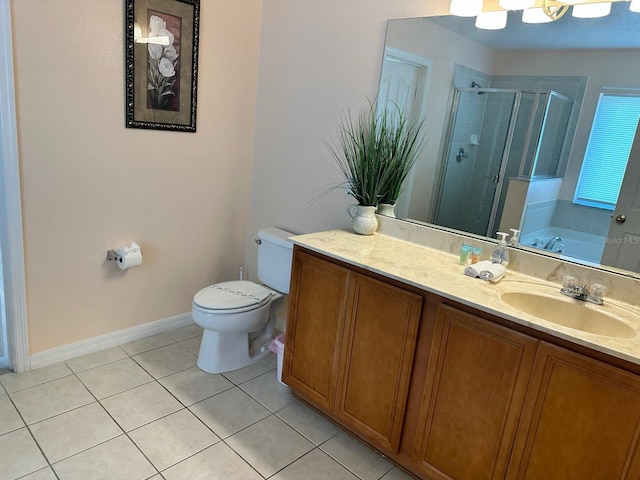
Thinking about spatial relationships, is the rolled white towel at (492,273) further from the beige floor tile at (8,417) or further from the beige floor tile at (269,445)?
the beige floor tile at (8,417)

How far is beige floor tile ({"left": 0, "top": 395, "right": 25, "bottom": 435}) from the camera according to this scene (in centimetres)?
193

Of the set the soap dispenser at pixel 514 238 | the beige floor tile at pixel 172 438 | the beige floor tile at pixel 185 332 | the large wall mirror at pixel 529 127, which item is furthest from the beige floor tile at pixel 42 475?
the soap dispenser at pixel 514 238

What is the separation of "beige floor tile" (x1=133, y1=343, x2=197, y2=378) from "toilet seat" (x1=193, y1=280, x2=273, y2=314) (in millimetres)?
400

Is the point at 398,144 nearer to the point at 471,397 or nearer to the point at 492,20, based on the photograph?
the point at 492,20

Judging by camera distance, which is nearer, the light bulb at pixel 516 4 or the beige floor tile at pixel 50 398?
the light bulb at pixel 516 4

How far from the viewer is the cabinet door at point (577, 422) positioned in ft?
4.13

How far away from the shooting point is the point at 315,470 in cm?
187

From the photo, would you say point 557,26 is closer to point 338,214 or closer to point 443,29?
point 443,29

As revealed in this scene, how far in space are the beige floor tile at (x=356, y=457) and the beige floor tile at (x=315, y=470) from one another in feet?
0.11

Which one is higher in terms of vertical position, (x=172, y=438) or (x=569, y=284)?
(x=569, y=284)

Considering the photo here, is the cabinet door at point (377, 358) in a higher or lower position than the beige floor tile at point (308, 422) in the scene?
higher

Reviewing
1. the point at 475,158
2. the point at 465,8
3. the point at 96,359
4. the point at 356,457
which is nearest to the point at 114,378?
the point at 96,359

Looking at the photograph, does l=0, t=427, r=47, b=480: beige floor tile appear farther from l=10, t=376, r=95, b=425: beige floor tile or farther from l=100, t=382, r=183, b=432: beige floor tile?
l=100, t=382, r=183, b=432: beige floor tile

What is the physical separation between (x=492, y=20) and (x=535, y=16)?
7.2 inches
